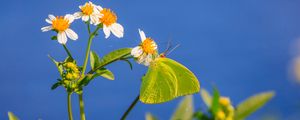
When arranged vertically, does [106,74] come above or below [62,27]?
below

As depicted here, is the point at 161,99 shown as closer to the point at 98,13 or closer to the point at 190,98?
the point at 98,13

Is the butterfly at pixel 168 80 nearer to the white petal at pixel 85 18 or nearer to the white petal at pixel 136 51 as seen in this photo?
the white petal at pixel 136 51

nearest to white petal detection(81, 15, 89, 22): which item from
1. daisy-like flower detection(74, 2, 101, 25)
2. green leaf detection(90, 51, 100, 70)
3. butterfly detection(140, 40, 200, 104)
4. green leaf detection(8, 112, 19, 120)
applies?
daisy-like flower detection(74, 2, 101, 25)

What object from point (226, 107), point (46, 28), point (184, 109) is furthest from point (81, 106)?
point (226, 107)

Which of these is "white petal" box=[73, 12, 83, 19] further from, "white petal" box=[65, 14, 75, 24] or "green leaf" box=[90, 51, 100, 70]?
"green leaf" box=[90, 51, 100, 70]

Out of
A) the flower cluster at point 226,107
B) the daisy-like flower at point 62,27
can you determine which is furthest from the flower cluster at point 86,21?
the flower cluster at point 226,107

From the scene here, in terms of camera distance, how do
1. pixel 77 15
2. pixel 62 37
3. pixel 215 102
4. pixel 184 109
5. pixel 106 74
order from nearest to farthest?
pixel 215 102 → pixel 184 109 → pixel 106 74 → pixel 62 37 → pixel 77 15

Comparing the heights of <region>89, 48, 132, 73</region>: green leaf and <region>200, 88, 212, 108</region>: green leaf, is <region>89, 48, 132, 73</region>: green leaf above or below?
above

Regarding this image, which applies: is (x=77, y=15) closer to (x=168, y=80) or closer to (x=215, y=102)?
(x=168, y=80)
